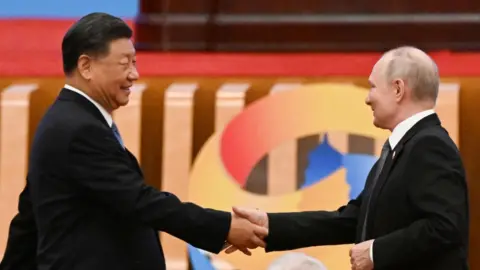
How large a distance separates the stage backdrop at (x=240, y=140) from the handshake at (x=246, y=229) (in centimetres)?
80

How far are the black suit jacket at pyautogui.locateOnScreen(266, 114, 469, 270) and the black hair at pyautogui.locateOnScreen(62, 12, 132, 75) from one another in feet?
2.27

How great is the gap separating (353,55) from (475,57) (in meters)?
0.41

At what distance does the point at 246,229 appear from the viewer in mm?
2586

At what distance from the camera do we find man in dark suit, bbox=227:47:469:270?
2213mm

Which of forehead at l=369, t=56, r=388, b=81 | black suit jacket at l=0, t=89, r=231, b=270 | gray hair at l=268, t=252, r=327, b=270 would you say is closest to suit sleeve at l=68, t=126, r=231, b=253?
black suit jacket at l=0, t=89, r=231, b=270

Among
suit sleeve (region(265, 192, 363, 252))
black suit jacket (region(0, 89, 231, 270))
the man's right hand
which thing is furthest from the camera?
suit sleeve (region(265, 192, 363, 252))

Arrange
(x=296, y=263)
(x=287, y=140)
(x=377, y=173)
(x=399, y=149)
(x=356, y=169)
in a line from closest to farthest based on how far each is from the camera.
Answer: (x=399, y=149)
(x=377, y=173)
(x=296, y=263)
(x=356, y=169)
(x=287, y=140)

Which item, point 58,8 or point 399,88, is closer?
point 399,88

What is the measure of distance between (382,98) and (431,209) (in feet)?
0.98

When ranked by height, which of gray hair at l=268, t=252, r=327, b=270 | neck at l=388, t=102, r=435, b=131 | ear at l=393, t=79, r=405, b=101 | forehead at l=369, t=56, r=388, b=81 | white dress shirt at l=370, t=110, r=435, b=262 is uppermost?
forehead at l=369, t=56, r=388, b=81

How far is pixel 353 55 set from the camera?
12.2ft

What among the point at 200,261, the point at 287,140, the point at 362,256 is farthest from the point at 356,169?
the point at 362,256

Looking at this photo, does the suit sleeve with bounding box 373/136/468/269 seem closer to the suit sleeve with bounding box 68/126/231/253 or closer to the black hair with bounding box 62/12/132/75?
the suit sleeve with bounding box 68/126/231/253

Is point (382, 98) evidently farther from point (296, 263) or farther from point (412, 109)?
point (296, 263)
